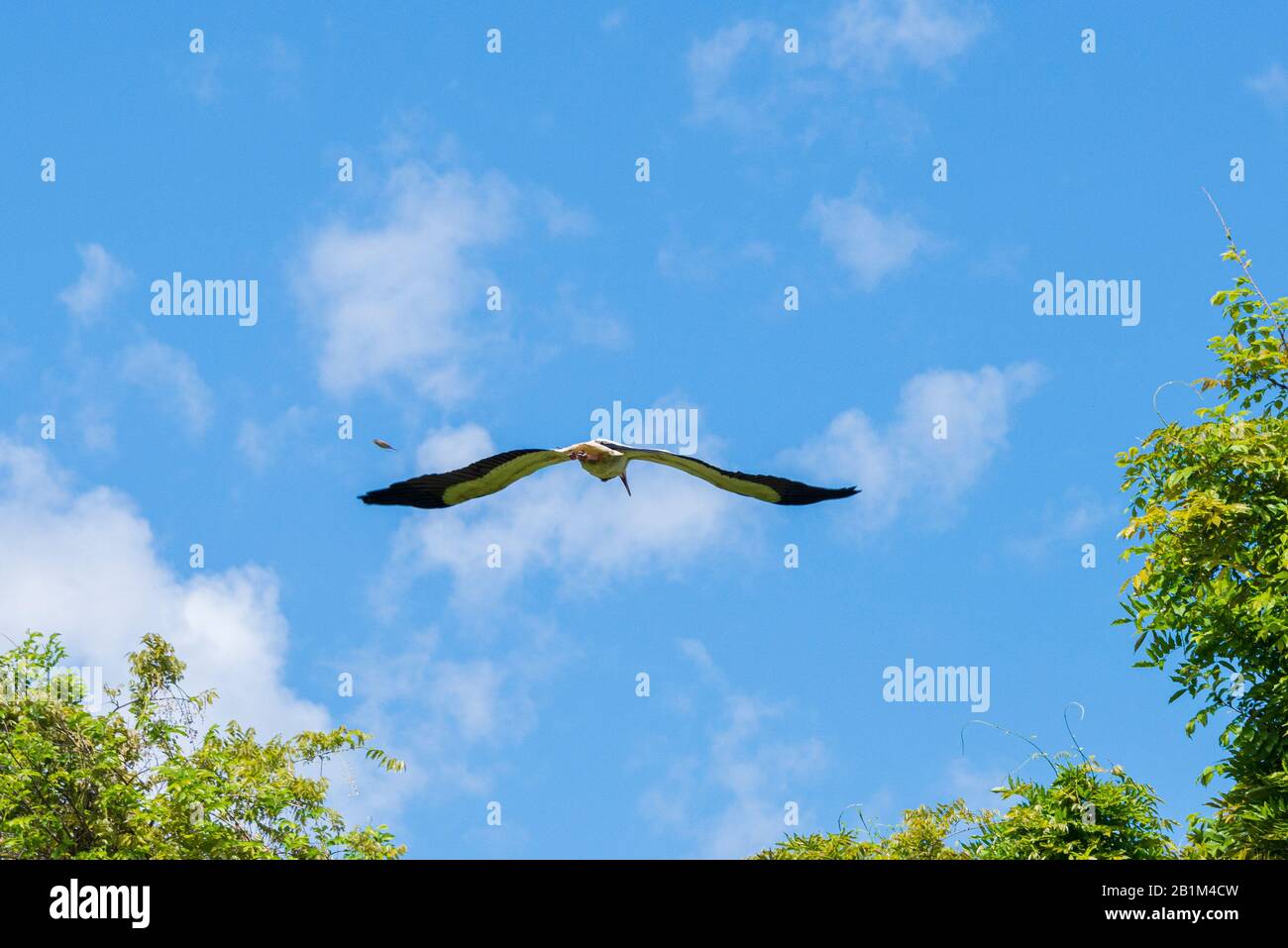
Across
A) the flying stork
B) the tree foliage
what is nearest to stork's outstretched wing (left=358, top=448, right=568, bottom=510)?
the flying stork

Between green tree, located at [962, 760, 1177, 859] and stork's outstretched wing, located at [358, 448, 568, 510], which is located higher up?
stork's outstretched wing, located at [358, 448, 568, 510]

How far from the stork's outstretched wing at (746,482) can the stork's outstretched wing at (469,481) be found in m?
0.49

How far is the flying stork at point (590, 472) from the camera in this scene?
9078mm

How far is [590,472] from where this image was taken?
9.28 meters

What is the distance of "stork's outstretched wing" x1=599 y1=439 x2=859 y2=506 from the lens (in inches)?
355

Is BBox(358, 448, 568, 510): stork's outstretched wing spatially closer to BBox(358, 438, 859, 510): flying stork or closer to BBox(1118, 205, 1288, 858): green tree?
BBox(358, 438, 859, 510): flying stork

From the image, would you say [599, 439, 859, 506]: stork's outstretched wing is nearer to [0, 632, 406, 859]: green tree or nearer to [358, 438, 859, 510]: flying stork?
[358, 438, 859, 510]: flying stork

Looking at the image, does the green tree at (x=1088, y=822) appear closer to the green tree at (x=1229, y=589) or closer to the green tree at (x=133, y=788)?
the green tree at (x=1229, y=589)

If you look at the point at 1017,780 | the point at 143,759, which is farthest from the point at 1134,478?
the point at 143,759

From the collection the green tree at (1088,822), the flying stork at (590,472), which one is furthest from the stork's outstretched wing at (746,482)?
the green tree at (1088,822)

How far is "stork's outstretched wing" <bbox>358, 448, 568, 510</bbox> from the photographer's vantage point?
30.1 ft

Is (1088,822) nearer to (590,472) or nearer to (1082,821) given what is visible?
(1082,821)

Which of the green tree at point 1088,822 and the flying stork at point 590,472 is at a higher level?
the flying stork at point 590,472
